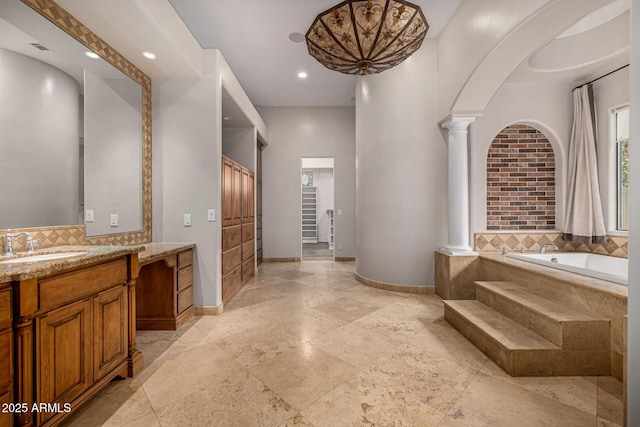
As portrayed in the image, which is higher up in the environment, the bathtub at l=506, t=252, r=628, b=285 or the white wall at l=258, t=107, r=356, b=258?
the white wall at l=258, t=107, r=356, b=258

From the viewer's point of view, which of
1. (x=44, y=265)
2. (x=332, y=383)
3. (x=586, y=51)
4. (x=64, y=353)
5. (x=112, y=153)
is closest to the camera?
(x=44, y=265)

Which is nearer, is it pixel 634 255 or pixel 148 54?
pixel 634 255

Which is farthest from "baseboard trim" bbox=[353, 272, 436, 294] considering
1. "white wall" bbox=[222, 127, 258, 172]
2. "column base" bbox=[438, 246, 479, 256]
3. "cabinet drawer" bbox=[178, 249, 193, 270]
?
"white wall" bbox=[222, 127, 258, 172]

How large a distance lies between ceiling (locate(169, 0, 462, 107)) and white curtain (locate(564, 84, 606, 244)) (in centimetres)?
226

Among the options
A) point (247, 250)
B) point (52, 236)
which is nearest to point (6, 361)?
point (52, 236)

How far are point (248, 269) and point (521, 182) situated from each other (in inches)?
179

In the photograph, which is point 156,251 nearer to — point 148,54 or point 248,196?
point 148,54

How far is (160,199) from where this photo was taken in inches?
124

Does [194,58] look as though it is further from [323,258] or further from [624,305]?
[323,258]

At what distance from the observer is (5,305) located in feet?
3.76

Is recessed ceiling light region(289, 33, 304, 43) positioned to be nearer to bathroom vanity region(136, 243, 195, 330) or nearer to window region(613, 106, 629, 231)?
bathroom vanity region(136, 243, 195, 330)

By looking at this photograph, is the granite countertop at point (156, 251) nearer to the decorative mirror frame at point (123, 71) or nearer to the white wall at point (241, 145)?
the decorative mirror frame at point (123, 71)

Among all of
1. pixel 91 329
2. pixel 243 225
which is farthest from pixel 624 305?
pixel 243 225

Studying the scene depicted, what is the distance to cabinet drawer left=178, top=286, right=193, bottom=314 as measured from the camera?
2.85 metres
